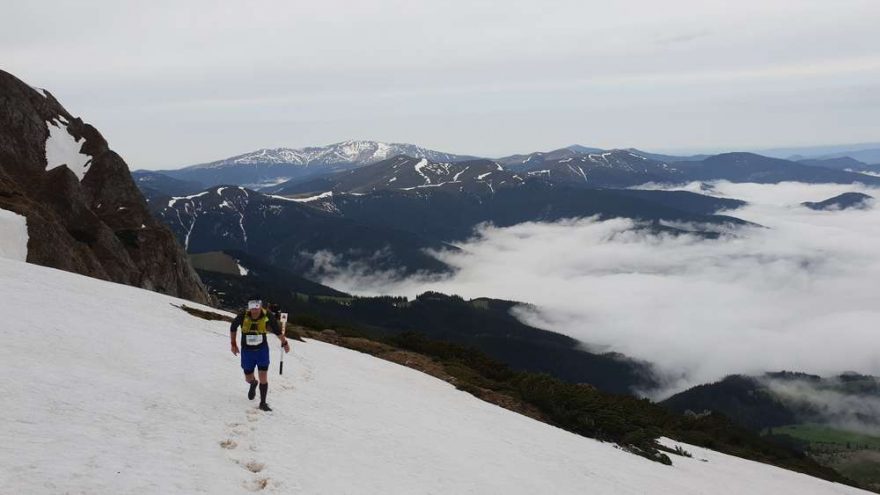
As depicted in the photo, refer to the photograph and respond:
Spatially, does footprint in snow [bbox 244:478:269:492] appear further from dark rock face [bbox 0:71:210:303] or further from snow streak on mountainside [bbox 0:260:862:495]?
dark rock face [bbox 0:71:210:303]

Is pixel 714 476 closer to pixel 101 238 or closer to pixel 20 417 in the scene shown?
pixel 20 417

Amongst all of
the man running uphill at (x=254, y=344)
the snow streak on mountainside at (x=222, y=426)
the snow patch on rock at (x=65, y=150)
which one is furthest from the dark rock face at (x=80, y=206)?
the man running uphill at (x=254, y=344)

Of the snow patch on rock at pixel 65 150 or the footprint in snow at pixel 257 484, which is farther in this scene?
the snow patch on rock at pixel 65 150

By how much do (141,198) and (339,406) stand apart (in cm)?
10288

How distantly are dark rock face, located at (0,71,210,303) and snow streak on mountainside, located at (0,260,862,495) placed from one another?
1201 inches

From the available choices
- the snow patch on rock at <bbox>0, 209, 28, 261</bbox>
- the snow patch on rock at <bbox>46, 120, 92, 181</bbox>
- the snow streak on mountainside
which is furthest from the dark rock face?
the snow streak on mountainside

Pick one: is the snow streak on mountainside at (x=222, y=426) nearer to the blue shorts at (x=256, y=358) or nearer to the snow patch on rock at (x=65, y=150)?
the blue shorts at (x=256, y=358)

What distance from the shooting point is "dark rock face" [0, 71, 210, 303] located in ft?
172

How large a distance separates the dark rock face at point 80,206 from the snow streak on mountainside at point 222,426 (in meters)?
30.5

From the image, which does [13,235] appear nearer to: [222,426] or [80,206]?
[80,206]

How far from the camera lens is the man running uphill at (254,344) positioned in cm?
1522

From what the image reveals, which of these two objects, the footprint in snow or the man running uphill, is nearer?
the footprint in snow

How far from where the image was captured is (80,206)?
248ft

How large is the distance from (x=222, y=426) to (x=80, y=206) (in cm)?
7727
